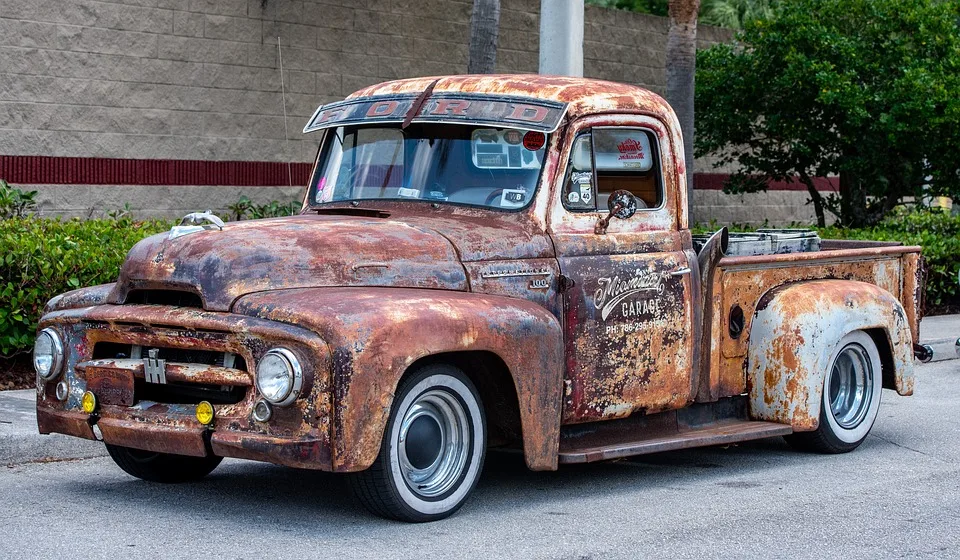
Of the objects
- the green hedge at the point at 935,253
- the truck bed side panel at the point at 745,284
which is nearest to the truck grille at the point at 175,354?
the truck bed side panel at the point at 745,284

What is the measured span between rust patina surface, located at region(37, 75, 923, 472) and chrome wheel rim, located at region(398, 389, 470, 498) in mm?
217

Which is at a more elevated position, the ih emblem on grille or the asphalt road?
the ih emblem on grille

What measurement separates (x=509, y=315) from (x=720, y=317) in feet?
5.84

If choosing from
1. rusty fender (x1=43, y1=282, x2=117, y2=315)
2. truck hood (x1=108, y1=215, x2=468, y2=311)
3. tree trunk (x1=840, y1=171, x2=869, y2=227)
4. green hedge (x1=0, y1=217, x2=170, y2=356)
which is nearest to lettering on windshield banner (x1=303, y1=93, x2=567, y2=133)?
truck hood (x1=108, y1=215, x2=468, y2=311)

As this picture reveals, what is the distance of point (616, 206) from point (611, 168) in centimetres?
28

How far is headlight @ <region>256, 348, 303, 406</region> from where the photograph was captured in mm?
5387

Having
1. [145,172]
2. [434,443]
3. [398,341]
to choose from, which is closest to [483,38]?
[145,172]

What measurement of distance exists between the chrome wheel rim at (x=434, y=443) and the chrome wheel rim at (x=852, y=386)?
300 cm

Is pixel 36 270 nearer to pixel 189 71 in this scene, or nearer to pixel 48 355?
pixel 48 355

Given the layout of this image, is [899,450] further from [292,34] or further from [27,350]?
[292,34]

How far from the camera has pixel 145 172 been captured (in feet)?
44.1

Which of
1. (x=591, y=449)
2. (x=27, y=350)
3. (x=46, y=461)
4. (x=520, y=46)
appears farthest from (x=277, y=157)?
(x=591, y=449)

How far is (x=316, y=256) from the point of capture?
231 inches

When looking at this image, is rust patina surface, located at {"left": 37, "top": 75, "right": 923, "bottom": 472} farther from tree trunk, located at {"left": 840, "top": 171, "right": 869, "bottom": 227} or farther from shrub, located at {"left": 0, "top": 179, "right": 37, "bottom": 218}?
tree trunk, located at {"left": 840, "top": 171, "right": 869, "bottom": 227}
